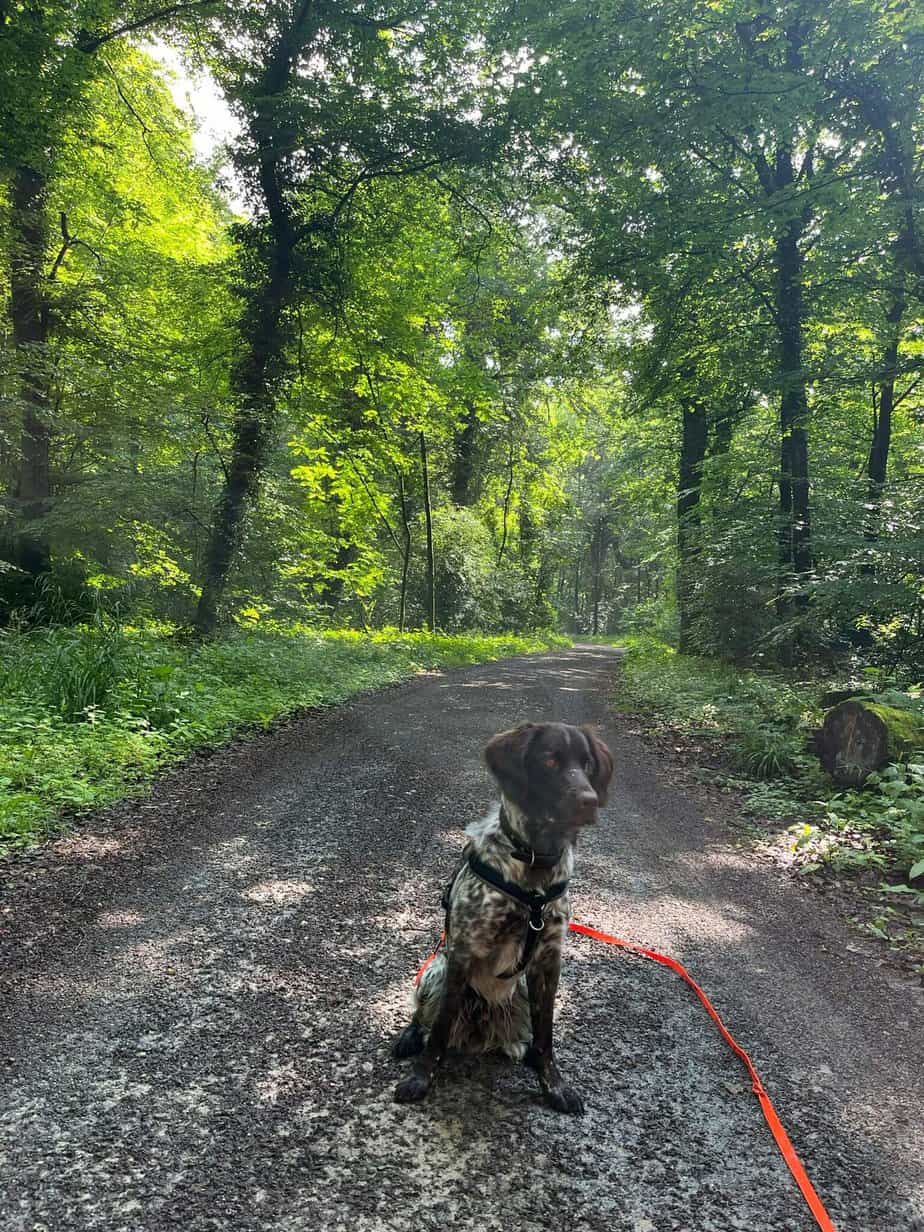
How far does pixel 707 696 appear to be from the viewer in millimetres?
10922

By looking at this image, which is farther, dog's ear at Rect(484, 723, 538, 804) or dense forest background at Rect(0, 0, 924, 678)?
dense forest background at Rect(0, 0, 924, 678)

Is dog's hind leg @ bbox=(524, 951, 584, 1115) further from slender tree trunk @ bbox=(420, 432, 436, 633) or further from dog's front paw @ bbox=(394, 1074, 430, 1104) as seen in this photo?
slender tree trunk @ bbox=(420, 432, 436, 633)

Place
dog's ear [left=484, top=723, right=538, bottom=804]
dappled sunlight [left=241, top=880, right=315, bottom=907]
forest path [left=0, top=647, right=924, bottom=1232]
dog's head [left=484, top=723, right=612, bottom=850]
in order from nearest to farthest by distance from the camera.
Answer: forest path [left=0, top=647, right=924, bottom=1232], dog's head [left=484, top=723, right=612, bottom=850], dog's ear [left=484, top=723, right=538, bottom=804], dappled sunlight [left=241, top=880, right=315, bottom=907]

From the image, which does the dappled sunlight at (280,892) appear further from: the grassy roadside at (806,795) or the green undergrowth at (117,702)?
the grassy roadside at (806,795)

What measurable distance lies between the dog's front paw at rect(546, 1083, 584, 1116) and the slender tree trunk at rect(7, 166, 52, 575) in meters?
11.4

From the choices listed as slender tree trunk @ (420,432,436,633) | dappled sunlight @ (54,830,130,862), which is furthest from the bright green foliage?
slender tree trunk @ (420,432,436,633)

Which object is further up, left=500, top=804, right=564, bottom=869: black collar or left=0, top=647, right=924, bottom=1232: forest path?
left=500, top=804, right=564, bottom=869: black collar

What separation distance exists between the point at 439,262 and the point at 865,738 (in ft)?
41.8

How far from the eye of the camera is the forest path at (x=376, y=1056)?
204cm

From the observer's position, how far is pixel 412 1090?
7.90 feet

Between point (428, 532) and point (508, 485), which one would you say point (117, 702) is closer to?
point (428, 532)

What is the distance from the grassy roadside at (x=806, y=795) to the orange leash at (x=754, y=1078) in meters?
1.48

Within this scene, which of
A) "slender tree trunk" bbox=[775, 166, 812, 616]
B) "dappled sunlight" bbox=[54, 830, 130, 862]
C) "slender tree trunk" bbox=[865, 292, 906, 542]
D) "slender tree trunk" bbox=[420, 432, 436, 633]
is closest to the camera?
"dappled sunlight" bbox=[54, 830, 130, 862]

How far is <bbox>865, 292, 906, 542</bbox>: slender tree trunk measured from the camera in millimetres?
8781
